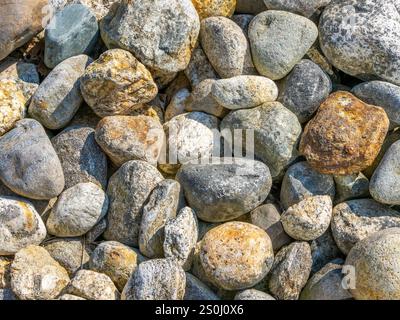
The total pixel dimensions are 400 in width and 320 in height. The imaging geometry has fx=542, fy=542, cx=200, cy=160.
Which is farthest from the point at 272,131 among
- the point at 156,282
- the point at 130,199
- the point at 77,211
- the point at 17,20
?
the point at 17,20

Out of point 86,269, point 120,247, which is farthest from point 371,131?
point 86,269

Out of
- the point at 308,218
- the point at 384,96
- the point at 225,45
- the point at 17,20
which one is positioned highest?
the point at 17,20

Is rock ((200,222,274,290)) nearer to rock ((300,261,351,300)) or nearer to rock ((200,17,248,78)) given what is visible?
rock ((300,261,351,300))

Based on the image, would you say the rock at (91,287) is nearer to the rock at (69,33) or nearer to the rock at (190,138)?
the rock at (190,138)

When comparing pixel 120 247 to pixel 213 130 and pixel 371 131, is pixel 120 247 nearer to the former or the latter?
pixel 213 130

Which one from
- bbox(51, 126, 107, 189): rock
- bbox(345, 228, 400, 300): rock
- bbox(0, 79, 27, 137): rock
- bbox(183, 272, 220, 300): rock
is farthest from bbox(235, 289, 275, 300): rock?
bbox(0, 79, 27, 137): rock

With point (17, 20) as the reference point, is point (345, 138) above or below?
below

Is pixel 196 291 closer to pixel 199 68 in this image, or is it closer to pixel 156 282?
pixel 156 282
